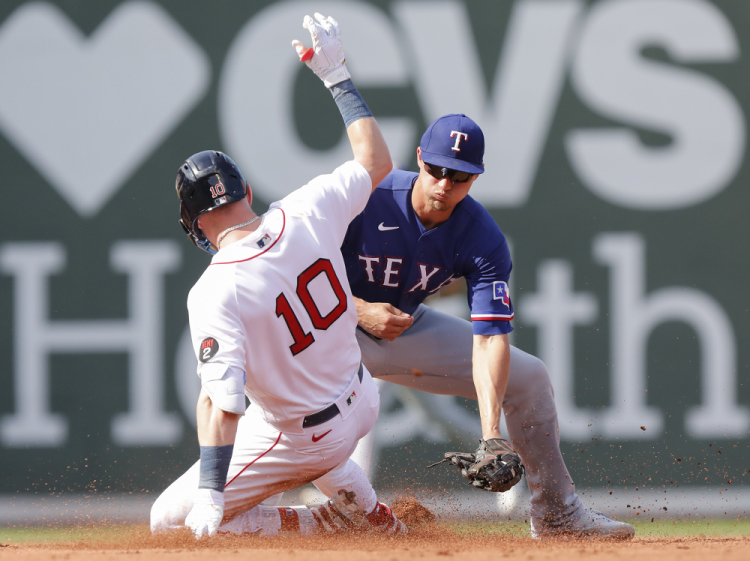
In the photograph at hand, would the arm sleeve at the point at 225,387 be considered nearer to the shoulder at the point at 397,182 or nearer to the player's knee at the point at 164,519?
the player's knee at the point at 164,519

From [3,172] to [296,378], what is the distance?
3.56 meters

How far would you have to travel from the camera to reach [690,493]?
4.98m

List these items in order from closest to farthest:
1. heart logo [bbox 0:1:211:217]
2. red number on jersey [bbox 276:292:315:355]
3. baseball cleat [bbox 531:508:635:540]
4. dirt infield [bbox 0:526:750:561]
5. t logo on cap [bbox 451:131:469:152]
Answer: dirt infield [bbox 0:526:750:561] → red number on jersey [bbox 276:292:315:355] → t logo on cap [bbox 451:131:469:152] → baseball cleat [bbox 531:508:635:540] → heart logo [bbox 0:1:211:217]

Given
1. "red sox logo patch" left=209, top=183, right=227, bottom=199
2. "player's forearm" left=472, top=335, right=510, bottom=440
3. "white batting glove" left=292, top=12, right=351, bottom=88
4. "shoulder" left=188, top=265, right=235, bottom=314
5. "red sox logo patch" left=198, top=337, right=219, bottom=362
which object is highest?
→ "white batting glove" left=292, top=12, right=351, bottom=88

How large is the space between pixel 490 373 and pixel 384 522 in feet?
2.41

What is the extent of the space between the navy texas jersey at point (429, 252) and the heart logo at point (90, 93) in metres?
2.55

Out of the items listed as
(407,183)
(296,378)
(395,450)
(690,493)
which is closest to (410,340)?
(407,183)

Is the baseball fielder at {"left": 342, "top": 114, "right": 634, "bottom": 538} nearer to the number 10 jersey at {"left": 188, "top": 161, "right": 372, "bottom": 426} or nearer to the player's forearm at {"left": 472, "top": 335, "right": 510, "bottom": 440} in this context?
the player's forearm at {"left": 472, "top": 335, "right": 510, "bottom": 440}

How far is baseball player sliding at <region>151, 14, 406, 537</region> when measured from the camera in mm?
2473

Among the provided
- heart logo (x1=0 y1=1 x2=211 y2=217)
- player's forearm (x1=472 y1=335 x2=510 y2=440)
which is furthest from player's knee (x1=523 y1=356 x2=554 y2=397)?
heart logo (x1=0 y1=1 x2=211 y2=217)

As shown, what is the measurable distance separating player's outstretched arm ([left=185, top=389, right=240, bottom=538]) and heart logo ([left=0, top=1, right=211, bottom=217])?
3.27 metres

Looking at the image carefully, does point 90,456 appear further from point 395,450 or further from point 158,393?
point 395,450

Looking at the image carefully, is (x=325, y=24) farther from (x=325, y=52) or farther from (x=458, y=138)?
(x=458, y=138)

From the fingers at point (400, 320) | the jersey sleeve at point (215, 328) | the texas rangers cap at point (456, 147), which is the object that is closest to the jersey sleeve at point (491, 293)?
the fingers at point (400, 320)
